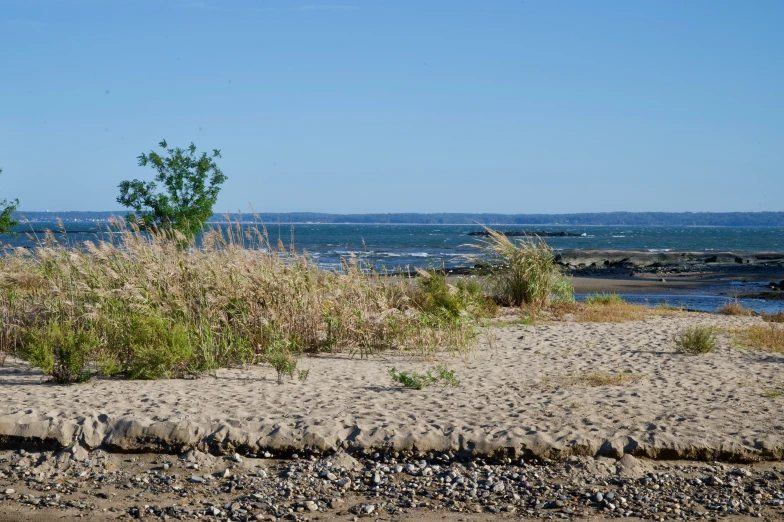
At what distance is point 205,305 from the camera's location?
35.3ft

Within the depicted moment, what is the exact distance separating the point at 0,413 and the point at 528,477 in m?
5.13

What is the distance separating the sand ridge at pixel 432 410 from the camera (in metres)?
7.08

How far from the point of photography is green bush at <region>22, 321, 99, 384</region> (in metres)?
9.12

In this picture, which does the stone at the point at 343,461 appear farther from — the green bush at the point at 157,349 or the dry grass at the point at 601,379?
the dry grass at the point at 601,379

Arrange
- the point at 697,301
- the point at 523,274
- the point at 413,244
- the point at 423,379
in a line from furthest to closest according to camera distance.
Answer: the point at 413,244 → the point at 697,301 → the point at 523,274 → the point at 423,379

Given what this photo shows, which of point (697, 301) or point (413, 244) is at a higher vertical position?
point (697, 301)

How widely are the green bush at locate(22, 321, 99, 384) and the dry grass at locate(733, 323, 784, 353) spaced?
9716 millimetres

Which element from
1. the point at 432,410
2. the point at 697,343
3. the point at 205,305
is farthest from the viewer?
the point at 697,343

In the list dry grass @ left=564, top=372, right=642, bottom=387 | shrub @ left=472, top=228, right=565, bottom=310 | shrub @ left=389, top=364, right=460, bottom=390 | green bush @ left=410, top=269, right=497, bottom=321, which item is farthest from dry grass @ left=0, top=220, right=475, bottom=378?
shrub @ left=472, top=228, right=565, bottom=310

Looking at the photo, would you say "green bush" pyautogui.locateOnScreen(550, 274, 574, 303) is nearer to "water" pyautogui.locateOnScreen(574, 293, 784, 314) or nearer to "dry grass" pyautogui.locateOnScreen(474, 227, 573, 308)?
"dry grass" pyautogui.locateOnScreen(474, 227, 573, 308)

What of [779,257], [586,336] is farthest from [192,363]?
[779,257]

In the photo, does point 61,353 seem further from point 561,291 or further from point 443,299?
point 561,291

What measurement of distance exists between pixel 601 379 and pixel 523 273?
7564 mm

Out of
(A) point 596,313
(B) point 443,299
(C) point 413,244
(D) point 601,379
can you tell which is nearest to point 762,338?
(A) point 596,313
